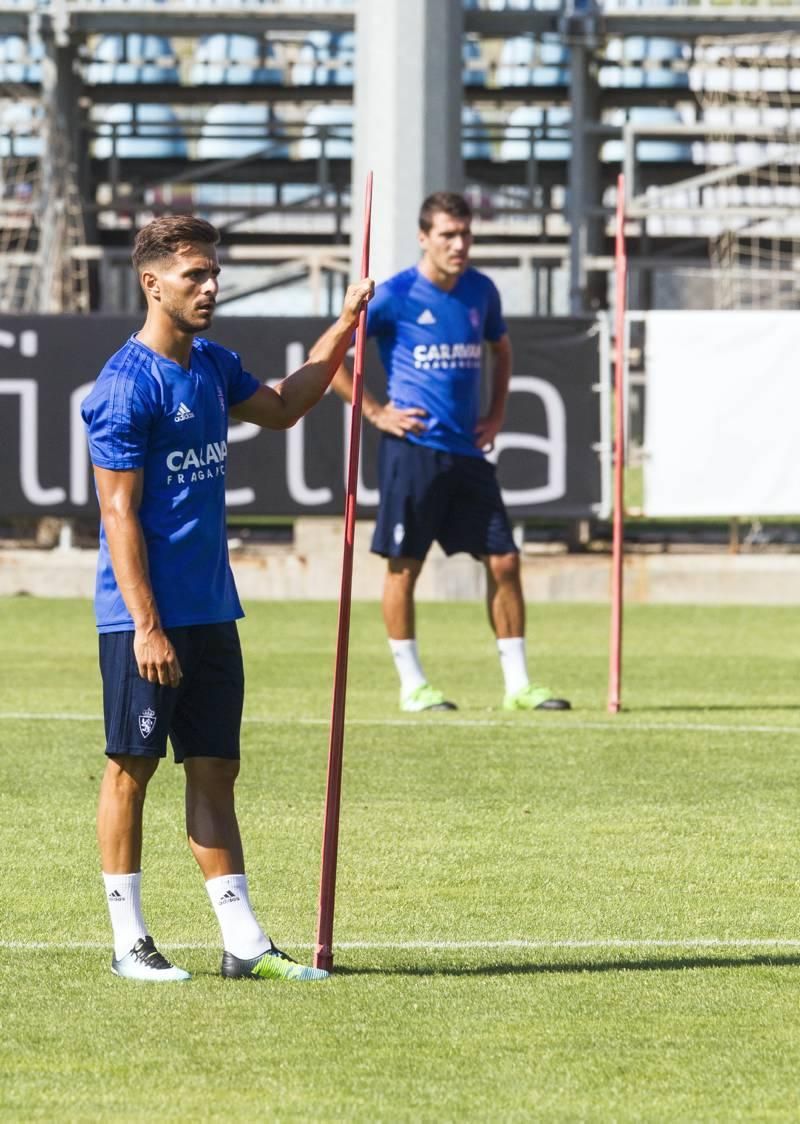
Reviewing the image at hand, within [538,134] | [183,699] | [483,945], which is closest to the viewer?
[183,699]

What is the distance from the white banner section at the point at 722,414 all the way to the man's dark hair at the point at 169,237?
10581mm

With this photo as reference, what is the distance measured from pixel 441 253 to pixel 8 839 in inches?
152

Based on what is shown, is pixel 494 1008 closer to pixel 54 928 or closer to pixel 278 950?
pixel 278 950

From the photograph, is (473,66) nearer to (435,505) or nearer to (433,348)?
(433,348)

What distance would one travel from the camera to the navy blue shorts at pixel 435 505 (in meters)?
10.0

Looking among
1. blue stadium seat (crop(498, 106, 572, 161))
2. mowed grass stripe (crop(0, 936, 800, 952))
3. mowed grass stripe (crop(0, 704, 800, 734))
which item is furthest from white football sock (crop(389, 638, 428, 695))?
blue stadium seat (crop(498, 106, 572, 161))

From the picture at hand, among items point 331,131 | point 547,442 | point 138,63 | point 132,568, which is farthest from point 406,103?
point 132,568

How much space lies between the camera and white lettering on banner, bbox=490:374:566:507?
1559 cm

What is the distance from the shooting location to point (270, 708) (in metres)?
10.4

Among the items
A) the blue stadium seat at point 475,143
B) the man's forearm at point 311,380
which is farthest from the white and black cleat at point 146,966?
the blue stadium seat at point 475,143

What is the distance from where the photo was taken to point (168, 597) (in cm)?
519

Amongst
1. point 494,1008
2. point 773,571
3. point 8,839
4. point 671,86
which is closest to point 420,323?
point 8,839

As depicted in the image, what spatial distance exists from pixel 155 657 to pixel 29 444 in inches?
429

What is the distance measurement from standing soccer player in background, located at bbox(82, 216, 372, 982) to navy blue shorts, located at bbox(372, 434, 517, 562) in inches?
185
